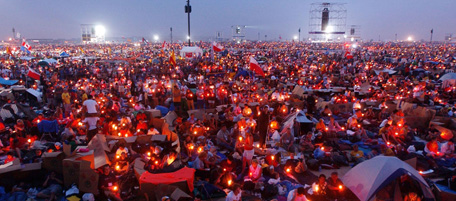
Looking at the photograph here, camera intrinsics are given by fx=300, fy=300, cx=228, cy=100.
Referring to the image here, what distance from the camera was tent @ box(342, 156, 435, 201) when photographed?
18.7 feet

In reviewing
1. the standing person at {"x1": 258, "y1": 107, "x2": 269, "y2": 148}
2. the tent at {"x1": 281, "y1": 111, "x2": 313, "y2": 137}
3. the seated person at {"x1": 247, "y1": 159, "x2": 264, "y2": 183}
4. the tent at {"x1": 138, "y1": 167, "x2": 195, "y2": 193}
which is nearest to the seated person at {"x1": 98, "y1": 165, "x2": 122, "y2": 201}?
the tent at {"x1": 138, "y1": 167, "x2": 195, "y2": 193}

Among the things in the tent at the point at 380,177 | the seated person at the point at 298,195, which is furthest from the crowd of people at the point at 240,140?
the tent at the point at 380,177

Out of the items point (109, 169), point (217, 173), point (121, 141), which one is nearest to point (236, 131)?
point (217, 173)

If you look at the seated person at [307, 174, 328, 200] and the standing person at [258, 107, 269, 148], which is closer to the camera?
the seated person at [307, 174, 328, 200]

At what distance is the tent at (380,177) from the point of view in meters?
5.71

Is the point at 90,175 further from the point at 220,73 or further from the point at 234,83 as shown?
the point at 220,73

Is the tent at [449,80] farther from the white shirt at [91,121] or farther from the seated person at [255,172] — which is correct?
the white shirt at [91,121]

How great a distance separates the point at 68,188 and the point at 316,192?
16.9ft

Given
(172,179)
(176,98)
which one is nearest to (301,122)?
(172,179)

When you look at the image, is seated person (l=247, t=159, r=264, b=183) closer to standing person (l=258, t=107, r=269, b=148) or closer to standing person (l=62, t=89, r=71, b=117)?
standing person (l=258, t=107, r=269, b=148)

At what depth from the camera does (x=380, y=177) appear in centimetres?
577

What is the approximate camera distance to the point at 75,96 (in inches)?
538

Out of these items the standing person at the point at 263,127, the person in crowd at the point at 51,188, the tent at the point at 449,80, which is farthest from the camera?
the tent at the point at 449,80

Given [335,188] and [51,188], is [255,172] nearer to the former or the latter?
[335,188]
